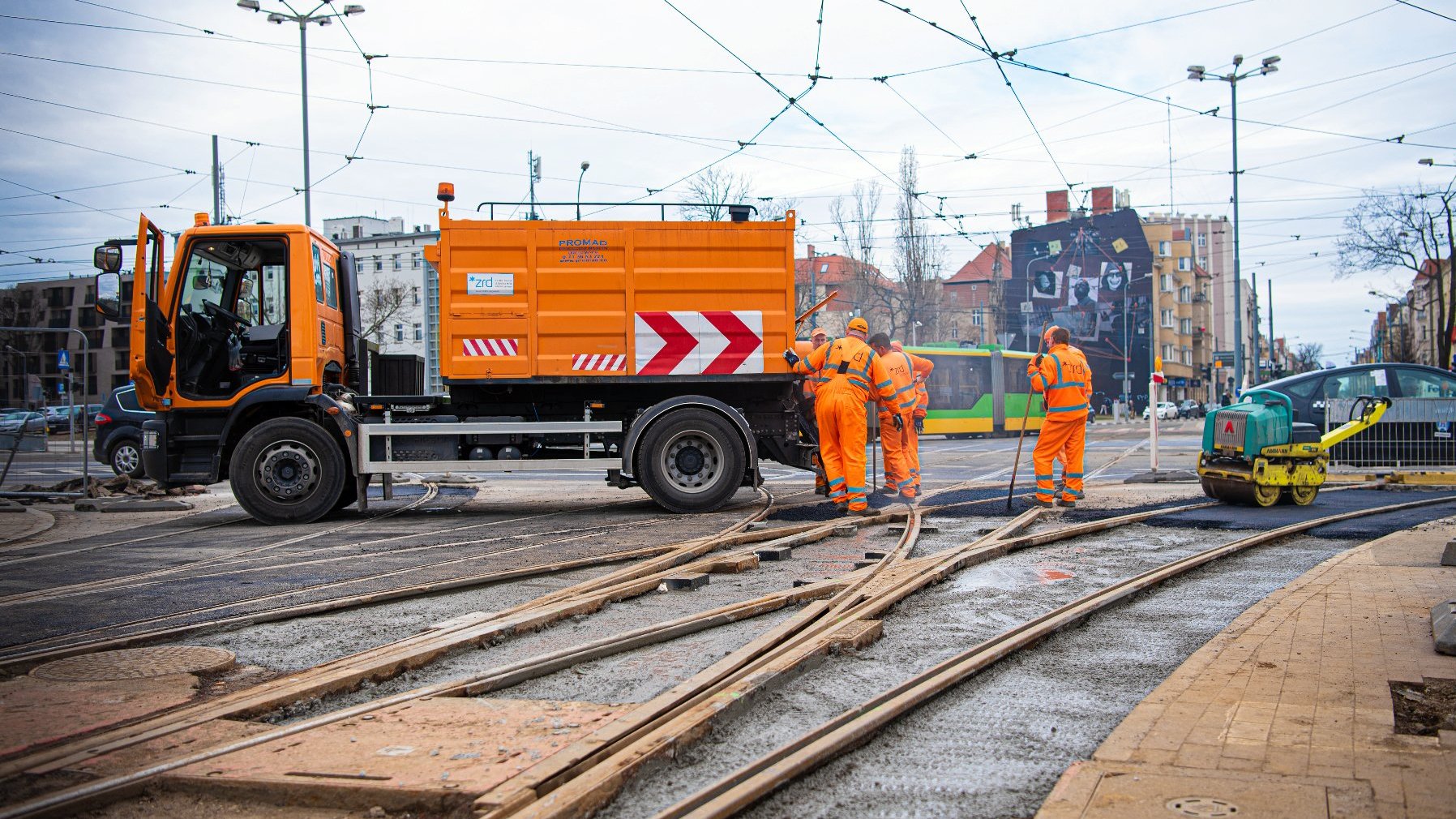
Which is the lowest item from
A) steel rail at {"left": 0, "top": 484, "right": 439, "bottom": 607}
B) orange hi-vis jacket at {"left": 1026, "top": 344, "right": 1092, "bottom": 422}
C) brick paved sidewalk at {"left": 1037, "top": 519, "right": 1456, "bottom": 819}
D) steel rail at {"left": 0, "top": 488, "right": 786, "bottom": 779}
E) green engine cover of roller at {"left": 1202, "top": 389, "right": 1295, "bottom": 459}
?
steel rail at {"left": 0, "top": 484, "right": 439, "bottom": 607}

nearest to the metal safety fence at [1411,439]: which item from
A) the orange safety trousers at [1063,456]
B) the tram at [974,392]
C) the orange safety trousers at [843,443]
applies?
the orange safety trousers at [1063,456]

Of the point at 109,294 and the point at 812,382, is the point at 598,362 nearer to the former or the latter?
the point at 812,382

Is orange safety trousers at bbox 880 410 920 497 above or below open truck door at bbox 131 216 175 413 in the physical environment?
below

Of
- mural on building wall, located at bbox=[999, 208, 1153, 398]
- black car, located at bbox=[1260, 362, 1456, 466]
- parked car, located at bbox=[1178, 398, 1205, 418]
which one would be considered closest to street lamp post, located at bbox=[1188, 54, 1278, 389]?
black car, located at bbox=[1260, 362, 1456, 466]

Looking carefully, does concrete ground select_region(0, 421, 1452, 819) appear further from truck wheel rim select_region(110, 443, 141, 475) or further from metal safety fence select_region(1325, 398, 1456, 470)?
truck wheel rim select_region(110, 443, 141, 475)

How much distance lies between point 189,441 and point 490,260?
11.4ft

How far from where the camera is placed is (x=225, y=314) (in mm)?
10938

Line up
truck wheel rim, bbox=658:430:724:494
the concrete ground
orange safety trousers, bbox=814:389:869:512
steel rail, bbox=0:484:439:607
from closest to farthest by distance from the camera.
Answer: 1. the concrete ground
2. steel rail, bbox=0:484:439:607
3. orange safety trousers, bbox=814:389:869:512
4. truck wheel rim, bbox=658:430:724:494

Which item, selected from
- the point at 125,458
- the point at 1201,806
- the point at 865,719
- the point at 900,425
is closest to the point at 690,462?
the point at 900,425

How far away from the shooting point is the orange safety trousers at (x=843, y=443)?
10133 millimetres

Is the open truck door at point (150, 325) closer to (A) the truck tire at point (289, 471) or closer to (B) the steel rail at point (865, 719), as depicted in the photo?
(A) the truck tire at point (289, 471)

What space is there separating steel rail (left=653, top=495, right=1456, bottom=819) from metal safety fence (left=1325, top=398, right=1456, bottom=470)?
1114 cm

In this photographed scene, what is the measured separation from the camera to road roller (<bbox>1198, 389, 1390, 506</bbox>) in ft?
35.5

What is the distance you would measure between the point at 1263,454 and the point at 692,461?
5727mm
